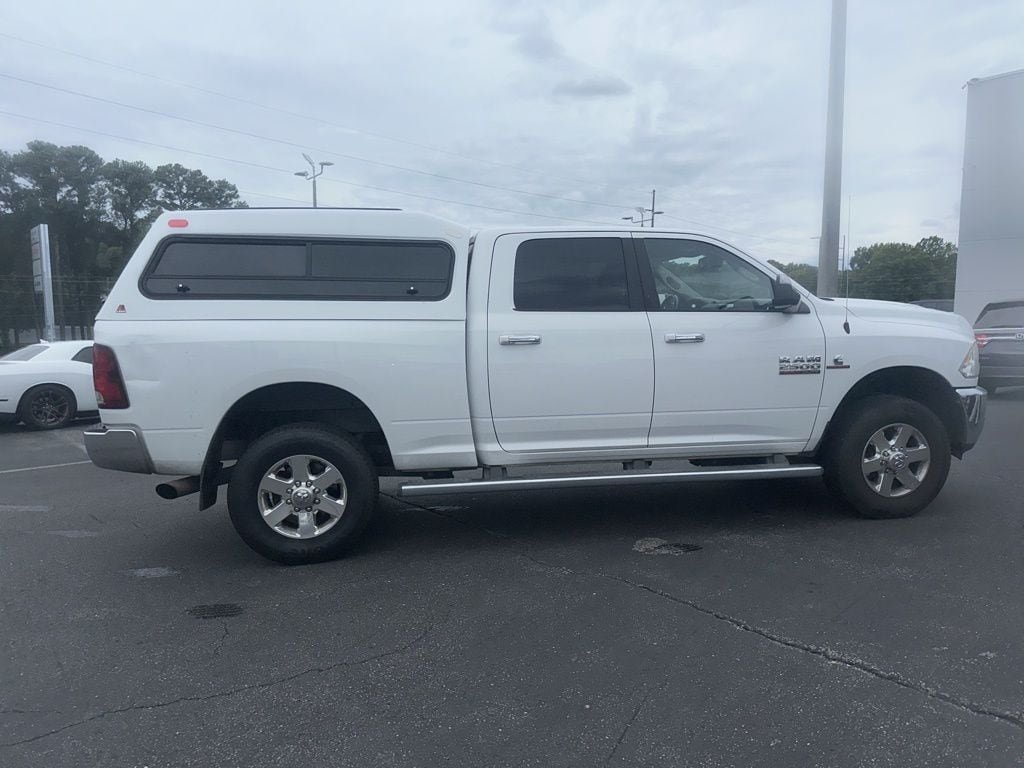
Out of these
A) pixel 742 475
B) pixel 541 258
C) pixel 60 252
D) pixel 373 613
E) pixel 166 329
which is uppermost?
pixel 60 252

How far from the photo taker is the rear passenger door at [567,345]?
5.08 meters

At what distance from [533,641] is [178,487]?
2.48 meters

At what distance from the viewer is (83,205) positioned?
4031 centimetres

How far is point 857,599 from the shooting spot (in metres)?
4.19

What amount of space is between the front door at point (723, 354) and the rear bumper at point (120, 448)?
3.17 meters

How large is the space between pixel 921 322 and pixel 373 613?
13.9 ft

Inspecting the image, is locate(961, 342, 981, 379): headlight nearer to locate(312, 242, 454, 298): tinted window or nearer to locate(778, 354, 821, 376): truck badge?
locate(778, 354, 821, 376): truck badge

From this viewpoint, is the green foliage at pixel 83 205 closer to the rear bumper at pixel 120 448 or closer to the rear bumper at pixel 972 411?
the rear bumper at pixel 120 448

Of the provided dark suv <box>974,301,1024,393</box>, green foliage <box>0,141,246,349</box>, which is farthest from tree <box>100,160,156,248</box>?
dark suv <box>974,301,1024,393</box>

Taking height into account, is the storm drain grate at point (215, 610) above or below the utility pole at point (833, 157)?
below

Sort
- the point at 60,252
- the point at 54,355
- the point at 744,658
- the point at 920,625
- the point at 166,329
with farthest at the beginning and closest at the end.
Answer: the point at 60,252, the point at 54,355, the point at 166,329, the point at 920,625, the point at 744,658

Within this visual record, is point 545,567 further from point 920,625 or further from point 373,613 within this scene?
point 920,625

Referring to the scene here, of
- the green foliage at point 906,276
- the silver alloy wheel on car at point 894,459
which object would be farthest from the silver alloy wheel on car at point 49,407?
the green foliage at point 906,276

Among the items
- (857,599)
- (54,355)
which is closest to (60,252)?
(54,355)
